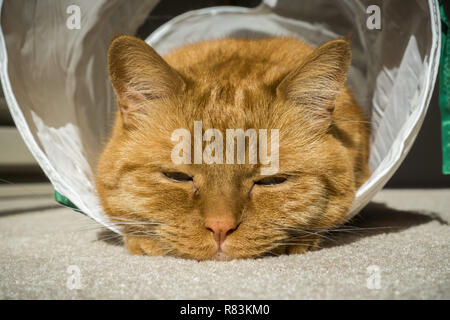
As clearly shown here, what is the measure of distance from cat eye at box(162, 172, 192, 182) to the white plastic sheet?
0.94ft

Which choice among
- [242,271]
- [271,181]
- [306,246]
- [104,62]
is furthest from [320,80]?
[104,62]

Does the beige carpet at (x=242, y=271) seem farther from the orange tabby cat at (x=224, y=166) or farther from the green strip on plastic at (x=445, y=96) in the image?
the green strip on plastic at (x=445, y=96)

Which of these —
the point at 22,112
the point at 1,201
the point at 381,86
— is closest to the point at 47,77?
the point at 22,112

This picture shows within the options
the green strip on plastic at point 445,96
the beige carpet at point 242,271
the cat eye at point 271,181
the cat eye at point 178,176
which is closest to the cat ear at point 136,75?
the cat eye at point 178,176

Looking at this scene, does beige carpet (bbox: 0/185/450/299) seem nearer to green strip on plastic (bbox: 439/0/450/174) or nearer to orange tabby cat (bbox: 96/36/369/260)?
orange tabby cat (bbox: 96/36/369/260)

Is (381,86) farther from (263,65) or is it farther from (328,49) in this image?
(328,49)

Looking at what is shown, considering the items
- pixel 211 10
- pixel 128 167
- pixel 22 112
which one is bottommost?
pixel 128 167

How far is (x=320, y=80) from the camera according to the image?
50.6 inches

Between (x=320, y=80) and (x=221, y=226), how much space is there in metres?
0.59

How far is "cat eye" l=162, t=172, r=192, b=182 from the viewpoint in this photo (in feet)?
4.00

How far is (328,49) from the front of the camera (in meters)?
1.20

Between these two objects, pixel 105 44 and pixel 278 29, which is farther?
pixel 278 29

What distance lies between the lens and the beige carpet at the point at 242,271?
0.95 meters
